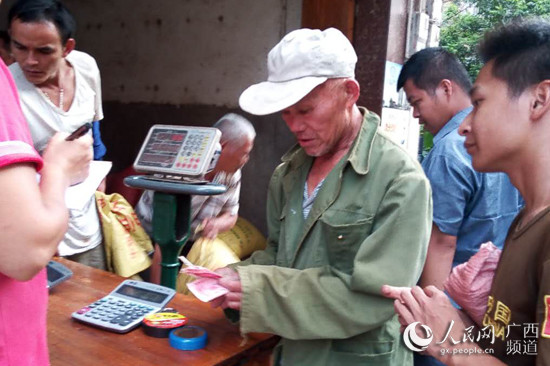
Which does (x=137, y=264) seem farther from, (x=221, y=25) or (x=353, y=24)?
(x=221, y=25)

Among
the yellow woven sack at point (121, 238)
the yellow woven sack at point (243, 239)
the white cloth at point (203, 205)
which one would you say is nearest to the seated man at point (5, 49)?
the white cloth at point (203, 205)

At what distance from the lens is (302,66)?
137cm

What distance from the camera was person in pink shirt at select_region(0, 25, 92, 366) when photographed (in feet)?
2.56

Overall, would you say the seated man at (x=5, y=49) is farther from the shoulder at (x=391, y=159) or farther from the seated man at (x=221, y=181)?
the shoulder at (x=391, y=159)

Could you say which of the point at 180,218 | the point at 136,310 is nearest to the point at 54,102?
the point at 180,218

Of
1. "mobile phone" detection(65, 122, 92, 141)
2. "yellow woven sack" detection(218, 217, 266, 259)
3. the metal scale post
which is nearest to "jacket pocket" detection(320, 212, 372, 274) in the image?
the metal scale post

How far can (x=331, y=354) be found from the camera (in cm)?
134

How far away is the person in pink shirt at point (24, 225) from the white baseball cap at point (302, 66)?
60 cm

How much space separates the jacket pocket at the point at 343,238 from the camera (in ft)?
4.33

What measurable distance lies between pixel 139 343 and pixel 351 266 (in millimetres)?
602

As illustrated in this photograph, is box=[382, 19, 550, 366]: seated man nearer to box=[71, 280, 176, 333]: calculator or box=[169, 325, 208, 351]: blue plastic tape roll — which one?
box=[169, 325, 208, 351]: blue plastic tape roll

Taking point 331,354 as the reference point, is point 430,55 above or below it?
above

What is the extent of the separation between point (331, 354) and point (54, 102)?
1662 mm

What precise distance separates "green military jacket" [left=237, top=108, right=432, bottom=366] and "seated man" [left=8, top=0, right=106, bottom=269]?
104cm
